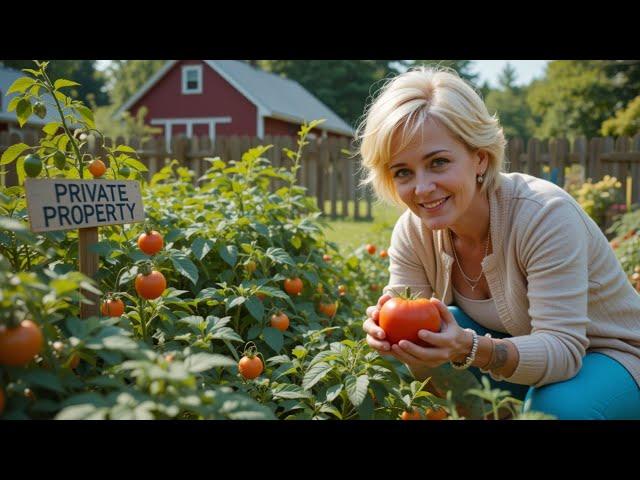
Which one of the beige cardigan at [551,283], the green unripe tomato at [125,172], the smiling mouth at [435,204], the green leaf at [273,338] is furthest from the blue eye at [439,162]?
the green unripe tomato at [125,172]

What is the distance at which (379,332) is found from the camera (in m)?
1.85

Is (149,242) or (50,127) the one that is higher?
(50,127)

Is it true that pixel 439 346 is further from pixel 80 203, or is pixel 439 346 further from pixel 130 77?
pixel 130 77

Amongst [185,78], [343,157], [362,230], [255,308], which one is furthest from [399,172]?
[185,78]

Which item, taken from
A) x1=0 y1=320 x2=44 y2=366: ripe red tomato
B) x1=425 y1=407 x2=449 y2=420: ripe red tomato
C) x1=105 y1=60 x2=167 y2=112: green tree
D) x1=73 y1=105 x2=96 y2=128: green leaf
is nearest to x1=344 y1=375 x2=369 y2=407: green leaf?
x1=425 y1=407 x2=449 y2=420: ripe red tomato

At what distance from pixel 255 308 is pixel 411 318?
738mm

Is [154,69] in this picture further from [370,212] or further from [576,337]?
[576,337]

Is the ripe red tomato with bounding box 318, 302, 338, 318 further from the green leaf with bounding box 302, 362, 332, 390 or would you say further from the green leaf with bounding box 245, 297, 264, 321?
the green leaf with bounding box 302, 362, 332, 390

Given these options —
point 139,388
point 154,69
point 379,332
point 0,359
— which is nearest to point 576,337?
point 379,332

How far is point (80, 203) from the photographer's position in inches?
69.7

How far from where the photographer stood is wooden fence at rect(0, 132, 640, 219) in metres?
8.52

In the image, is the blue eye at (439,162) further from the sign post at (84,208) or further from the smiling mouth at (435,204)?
the sign post at (84,208)

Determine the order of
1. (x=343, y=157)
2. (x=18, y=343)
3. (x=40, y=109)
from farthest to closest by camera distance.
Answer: (x=343, y=157), (x=40, y=109), (x=18, y=343)
